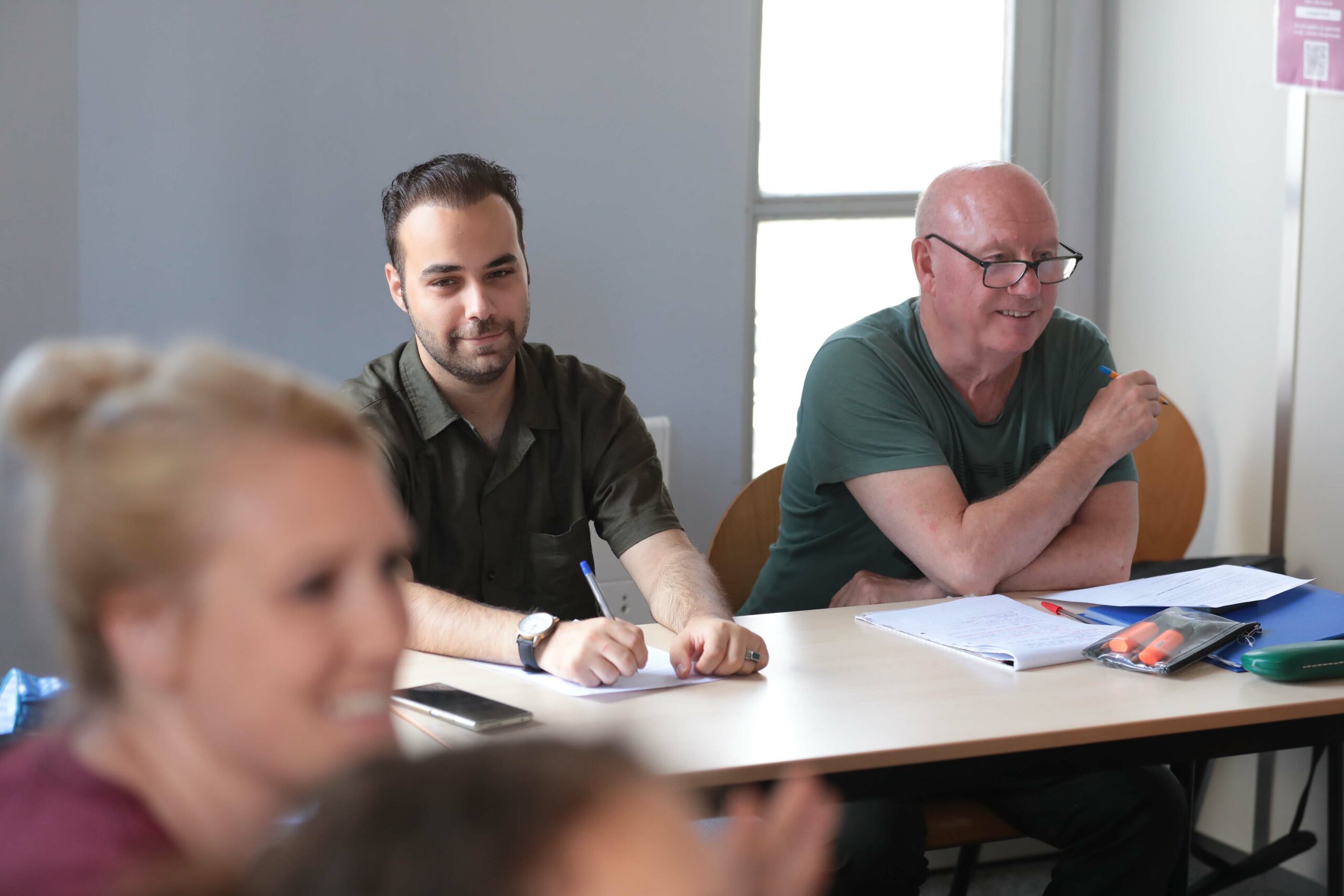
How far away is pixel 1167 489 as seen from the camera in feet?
8.68

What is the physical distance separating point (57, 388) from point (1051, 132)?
3161mm

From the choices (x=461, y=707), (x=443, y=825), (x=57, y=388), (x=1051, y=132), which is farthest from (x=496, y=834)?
(x=1051, y=132)

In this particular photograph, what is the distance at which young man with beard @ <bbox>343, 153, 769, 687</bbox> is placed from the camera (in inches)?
77.4

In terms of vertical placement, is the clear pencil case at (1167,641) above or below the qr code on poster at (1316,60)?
below

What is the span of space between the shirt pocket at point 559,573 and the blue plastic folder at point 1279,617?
811 millimetres

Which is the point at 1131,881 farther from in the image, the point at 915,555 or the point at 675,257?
the point at 675,257

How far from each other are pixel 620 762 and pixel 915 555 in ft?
5.43

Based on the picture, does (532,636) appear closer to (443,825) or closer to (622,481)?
(622,481)

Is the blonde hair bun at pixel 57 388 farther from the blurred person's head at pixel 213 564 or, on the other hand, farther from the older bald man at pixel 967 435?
the older bald man at pixel 967 435

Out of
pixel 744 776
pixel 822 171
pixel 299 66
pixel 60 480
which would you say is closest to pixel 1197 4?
pixel 822 171

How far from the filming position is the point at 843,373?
7.19 ft

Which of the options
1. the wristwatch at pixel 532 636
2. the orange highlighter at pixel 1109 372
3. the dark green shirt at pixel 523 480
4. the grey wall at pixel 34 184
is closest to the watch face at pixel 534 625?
the wristwatch at pixel 532 636

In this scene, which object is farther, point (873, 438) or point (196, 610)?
point (873, 438)

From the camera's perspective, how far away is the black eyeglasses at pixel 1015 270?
2221 millimetres
